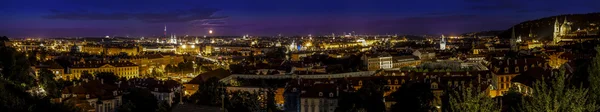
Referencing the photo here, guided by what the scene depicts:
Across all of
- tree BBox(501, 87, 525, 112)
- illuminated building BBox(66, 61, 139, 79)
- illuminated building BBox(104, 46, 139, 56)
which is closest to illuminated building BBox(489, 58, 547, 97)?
tree BBox(501, 87, 525, 112)

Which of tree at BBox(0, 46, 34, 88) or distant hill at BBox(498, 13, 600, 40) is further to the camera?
distant hill at BBox(498, 13, 600, 40)

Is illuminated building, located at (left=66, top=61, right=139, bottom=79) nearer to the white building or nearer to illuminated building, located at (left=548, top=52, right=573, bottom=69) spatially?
the white building

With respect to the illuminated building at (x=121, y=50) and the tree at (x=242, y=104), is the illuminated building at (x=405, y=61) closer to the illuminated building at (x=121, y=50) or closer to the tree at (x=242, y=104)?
the tree at (x=242, y=104)

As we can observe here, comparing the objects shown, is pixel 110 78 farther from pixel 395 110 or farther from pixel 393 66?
pixel 393 66

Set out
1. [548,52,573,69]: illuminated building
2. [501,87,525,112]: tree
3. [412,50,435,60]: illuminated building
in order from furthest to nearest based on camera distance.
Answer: [412,50,435,60]: illuminated building → [548,52,573,69]: illuminated building → [501,87,525,112]: tree

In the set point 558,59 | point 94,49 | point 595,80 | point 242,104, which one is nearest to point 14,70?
point 242,104

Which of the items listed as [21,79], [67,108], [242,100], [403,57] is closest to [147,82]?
[21,79]

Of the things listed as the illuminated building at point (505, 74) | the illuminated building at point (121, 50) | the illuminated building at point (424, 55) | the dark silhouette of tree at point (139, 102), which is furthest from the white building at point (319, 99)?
the illuminated building at point (121, 50)

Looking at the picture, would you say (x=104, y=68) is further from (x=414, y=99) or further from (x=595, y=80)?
(x=595, y=80)
